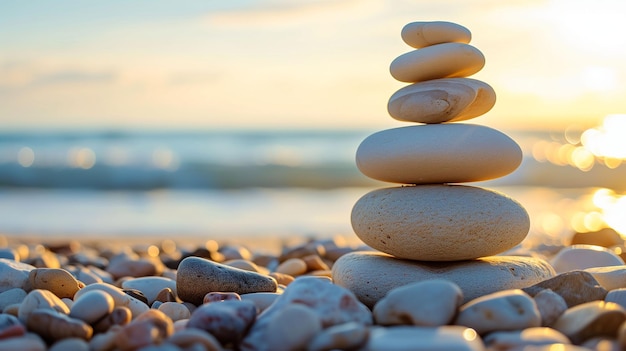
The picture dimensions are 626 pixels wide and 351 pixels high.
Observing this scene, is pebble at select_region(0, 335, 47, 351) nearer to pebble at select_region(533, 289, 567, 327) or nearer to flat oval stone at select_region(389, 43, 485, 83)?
pebble at select_region(533, 289, 567, 327)

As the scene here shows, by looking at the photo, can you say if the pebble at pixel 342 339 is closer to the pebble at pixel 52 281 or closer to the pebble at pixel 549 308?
the pebble at pixel 549 308

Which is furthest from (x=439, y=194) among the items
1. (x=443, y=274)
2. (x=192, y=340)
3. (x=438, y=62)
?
(x=192, y=340)

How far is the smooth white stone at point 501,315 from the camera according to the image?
8.14ft

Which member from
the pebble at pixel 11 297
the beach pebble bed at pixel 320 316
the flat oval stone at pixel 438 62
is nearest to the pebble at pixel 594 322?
the beach pebble bed at pixel 320 316

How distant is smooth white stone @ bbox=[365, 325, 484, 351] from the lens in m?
1.92

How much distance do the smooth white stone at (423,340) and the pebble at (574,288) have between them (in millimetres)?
1050

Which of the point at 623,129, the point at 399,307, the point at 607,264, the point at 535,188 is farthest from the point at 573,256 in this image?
the point at 623,129

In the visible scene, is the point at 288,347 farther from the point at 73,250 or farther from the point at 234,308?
the point at 73,250

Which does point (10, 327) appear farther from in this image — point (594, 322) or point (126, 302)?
point (594, 322)

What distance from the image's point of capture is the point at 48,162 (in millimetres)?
20703

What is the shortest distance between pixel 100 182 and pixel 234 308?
14.8 metres

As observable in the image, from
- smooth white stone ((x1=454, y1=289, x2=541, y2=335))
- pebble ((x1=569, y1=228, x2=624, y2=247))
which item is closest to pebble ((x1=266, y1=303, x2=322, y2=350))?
smooth white stone ((x1=454, y1=289, x2=541, y2=335))

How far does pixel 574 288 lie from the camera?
3.08m

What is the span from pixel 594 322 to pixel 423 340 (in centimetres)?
83
